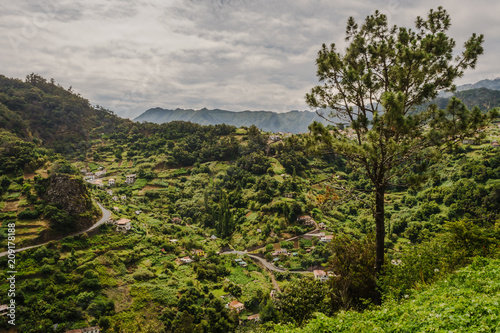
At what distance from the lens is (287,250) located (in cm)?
3722

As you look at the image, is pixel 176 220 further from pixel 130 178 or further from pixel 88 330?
pixel 88 330

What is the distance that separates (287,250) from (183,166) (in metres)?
37.5

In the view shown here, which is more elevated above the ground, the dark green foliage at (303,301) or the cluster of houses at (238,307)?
the dark green foliage at (303,301)

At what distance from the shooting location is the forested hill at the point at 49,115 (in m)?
57.9

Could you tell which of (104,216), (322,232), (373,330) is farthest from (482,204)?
(104,216)

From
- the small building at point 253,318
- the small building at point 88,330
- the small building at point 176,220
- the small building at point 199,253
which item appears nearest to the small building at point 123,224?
the small building at point 199,253

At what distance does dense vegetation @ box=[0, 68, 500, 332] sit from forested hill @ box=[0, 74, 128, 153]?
1021 mm

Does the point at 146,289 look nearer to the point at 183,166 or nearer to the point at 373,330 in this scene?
the point at 373,330

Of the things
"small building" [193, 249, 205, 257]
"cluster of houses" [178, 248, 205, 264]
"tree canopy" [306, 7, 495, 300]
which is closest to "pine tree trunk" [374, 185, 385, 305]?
"tree canopy" [306, 7, 495, 300]

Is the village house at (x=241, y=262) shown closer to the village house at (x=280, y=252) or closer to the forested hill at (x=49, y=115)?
the village house at (x=280, y=252)

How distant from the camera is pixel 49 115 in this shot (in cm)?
6750

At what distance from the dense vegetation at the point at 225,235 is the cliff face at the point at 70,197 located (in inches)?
9.9

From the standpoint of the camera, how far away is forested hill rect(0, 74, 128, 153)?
57888 millimetres

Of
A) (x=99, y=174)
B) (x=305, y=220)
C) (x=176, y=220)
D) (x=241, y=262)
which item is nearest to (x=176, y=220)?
(x=176, y=220)
